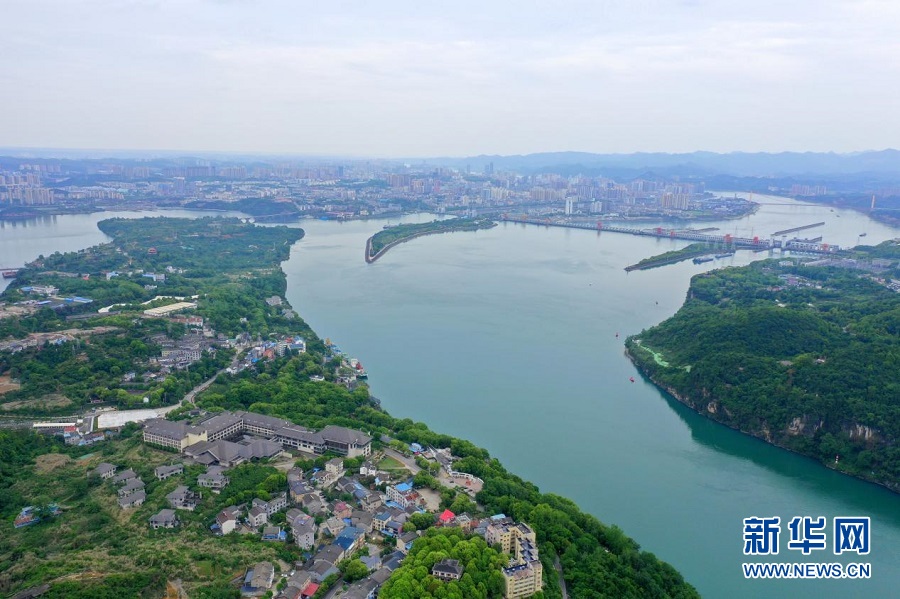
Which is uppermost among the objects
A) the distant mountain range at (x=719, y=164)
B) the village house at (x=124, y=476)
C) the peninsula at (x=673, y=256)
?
the distant mountain range at (x=719, y=164)

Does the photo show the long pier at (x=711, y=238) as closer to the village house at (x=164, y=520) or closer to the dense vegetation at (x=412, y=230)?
the dense vegetation at (x=412, y=230)

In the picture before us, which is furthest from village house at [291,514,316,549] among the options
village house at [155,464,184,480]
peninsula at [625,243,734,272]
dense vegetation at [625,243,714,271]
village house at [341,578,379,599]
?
dense vegetation at [625,243,714,271]

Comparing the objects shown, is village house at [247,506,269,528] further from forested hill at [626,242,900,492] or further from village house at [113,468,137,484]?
forested hill at [626,242,900,492]

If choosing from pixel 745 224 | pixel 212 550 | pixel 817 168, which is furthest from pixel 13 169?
pixel 817 168

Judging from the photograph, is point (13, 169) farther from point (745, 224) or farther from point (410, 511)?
point (410, 511)

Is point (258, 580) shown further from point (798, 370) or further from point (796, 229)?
point (796, 229)

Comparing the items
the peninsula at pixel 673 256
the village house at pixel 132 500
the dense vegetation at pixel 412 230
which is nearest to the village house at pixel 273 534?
the village house at pixel 132 500
